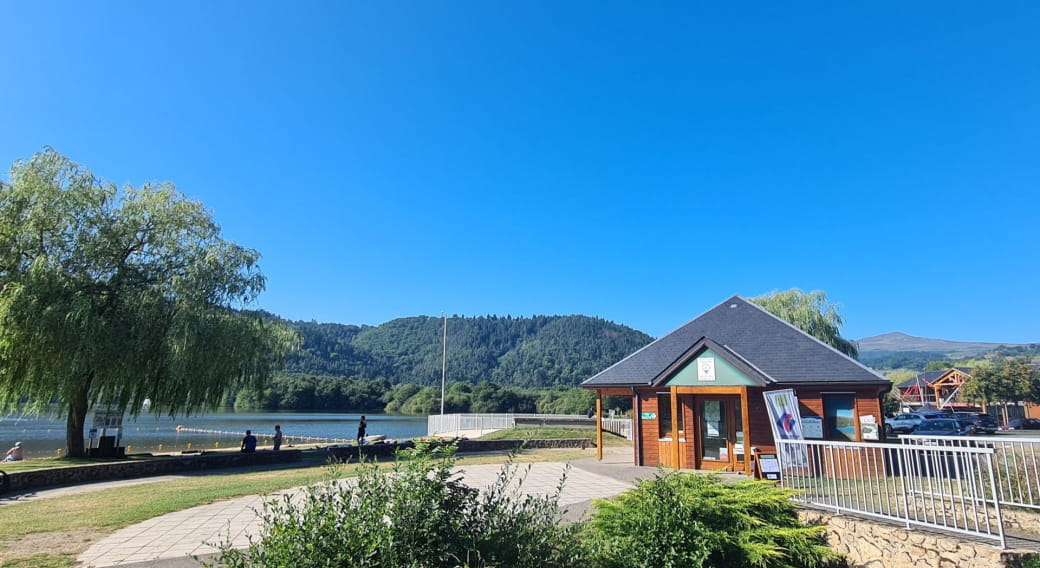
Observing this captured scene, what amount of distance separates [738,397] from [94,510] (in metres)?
14.7

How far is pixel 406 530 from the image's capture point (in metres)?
3.67

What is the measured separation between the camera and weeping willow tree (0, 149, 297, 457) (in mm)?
15000

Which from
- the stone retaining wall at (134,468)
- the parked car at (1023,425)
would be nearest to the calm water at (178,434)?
the stone retaining wall at (134,468)

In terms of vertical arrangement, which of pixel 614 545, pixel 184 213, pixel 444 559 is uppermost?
pixel 184 213

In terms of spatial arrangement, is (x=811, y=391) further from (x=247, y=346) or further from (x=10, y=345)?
(x=10, y=345)

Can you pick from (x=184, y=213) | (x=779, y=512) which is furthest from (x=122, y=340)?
(x=779, y=512)

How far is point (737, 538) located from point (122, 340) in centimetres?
1709

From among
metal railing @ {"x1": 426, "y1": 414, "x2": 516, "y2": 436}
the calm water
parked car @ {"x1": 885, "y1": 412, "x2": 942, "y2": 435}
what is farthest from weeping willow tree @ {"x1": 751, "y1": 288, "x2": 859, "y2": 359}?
→ the calm water

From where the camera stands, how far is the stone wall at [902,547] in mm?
5387

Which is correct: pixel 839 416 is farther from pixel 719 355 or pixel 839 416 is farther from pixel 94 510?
pixel 94 510

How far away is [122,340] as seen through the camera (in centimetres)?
1591

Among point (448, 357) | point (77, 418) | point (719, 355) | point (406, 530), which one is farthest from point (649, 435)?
point (448, 357)

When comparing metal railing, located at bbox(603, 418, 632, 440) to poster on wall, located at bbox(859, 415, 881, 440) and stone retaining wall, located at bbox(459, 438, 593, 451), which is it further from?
poster on wall, located at bbox(859, 415, 881, 440)

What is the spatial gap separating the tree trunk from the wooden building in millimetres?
15518
